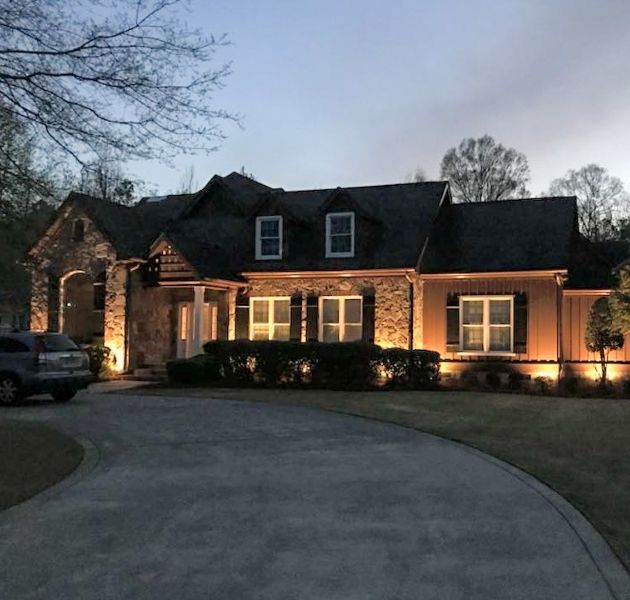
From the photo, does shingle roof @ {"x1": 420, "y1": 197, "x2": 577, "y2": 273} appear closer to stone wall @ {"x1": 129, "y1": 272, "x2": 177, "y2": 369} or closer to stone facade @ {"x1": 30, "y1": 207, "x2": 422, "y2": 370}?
stone facade @ {"x1": 30, "y1": 207, "x2": 422, "y2": 370}

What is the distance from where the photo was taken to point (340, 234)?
956 inches

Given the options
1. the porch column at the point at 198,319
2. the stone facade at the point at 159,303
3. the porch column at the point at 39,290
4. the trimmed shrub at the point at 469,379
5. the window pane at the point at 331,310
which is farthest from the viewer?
the window pane at the point at 331,310

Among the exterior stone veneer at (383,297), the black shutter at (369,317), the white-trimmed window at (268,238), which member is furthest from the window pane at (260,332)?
the black shutter at (369,317)

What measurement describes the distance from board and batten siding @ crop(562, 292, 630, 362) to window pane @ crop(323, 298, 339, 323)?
7.07 meters

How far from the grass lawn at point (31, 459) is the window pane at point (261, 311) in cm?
1264

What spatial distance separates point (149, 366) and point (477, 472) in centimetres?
1686

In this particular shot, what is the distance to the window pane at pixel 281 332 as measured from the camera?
2412 cm

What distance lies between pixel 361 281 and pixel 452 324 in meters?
3.21

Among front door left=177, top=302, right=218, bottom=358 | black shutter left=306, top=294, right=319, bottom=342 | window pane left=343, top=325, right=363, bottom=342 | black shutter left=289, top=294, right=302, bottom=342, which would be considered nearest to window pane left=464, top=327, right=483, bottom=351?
window pane left=343, top=325, right=363, bottom=342

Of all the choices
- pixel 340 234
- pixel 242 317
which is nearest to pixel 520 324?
pixel 340 234

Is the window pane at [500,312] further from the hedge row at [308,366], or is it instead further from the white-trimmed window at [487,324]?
the hedge row at [308,366]

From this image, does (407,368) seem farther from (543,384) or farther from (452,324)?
(543,384)

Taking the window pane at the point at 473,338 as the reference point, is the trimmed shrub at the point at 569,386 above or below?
below

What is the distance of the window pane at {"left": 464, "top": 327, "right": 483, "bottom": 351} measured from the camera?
22.3 m
